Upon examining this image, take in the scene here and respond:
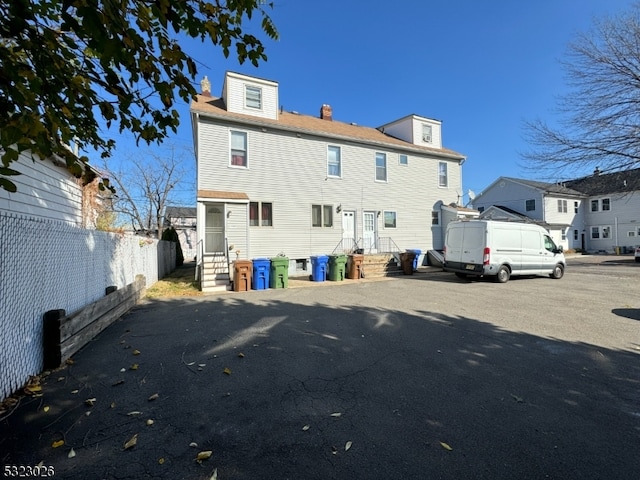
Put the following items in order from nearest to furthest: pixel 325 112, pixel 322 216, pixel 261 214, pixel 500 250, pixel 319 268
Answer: pixel 500 250, pixel 319 268, pixel 261 214, pixel 322 216, pixel 325 112

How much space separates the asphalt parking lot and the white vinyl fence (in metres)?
0.43

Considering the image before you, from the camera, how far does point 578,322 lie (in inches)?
260

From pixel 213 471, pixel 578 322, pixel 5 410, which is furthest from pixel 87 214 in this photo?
pixel 578 322

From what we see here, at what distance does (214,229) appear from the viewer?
47.3 feet

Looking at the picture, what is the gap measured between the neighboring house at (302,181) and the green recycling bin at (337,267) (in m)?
2.09

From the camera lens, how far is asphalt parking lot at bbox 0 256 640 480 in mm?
Answer: 2463

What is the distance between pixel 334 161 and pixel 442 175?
302 inches

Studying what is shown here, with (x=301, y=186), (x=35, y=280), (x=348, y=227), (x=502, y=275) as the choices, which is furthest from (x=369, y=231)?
(x=35, y=280)

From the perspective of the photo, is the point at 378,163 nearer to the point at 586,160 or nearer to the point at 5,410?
the point at 586,160

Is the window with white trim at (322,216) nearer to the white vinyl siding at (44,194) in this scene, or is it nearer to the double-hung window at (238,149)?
the double-hung window at (238,149)

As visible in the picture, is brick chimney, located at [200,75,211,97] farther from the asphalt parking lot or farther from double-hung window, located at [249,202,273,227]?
the asphalt parking lot

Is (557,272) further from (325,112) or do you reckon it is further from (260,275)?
(325,112)

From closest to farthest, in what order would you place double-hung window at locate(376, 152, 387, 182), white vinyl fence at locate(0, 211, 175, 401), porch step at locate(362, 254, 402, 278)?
1. white vinyl fence at locate(0, 211, 175, 401)
2. porch step at locate(362, 254, 402, 278)
3. double-hung window at locate(376, 152, 387, 182)

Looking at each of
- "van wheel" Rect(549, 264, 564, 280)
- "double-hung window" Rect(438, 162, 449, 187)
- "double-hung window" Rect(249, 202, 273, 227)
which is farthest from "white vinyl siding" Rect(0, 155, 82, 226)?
"double-hung window" Rect(438, 162, 449, 187)
